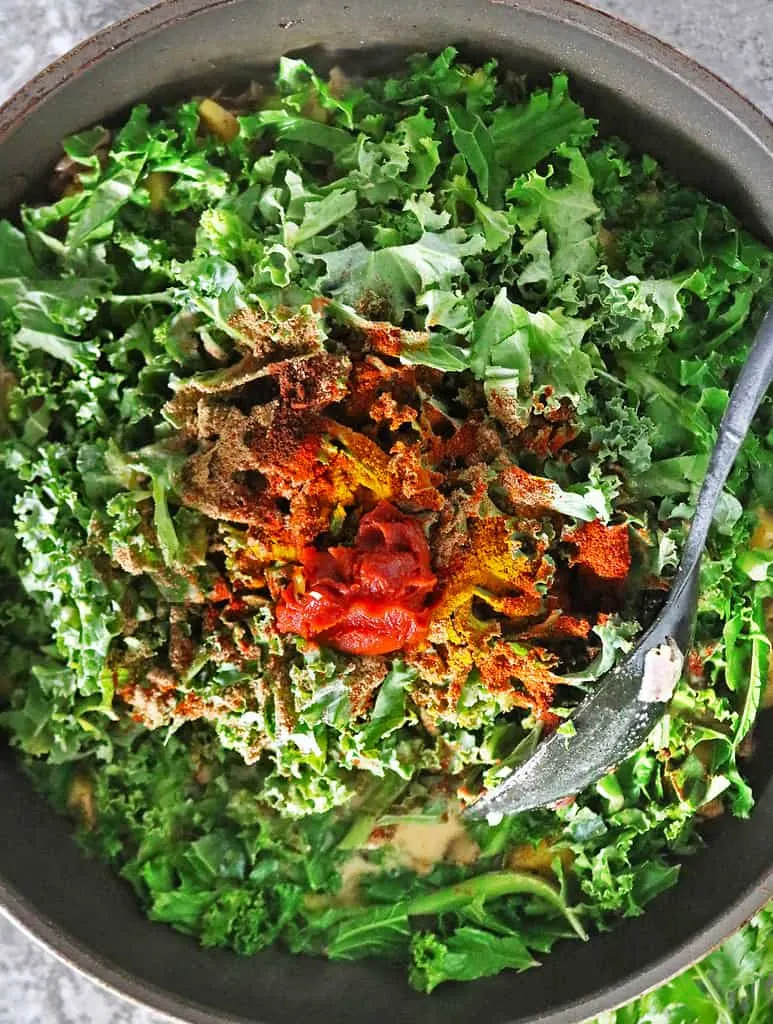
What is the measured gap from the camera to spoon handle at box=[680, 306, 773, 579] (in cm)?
177

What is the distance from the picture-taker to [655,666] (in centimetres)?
178

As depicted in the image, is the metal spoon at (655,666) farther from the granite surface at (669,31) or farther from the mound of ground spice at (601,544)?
the granite surface at (669,31)

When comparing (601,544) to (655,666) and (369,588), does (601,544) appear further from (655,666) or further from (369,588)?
(369,588)

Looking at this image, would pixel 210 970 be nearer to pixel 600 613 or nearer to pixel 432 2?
pixel 600 613

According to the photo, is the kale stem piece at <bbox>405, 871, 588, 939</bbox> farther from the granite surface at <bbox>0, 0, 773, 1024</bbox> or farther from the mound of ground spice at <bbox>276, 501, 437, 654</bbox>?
the granite surface at <bbox>0, 0, 773, 1024</bbox>

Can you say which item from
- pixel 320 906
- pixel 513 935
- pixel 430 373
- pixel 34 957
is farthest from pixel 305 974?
pixel 430 373

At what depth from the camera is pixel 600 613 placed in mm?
1786

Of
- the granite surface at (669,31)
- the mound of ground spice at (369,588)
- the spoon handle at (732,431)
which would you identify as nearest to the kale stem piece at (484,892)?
the mound of ground spice at (369,588)

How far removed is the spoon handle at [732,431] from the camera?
69.7 inches

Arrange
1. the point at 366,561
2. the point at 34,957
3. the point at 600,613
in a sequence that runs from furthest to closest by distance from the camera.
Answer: the point at 34,957 → the point at 600,613 → the point at 366,561

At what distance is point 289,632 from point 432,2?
1.07 meters

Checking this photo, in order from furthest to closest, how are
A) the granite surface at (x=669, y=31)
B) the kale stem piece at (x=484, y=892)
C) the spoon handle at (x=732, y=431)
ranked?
the granite surface at (x=669, y=31) → the kale stem piece at (x=484, y=892) → the spoon handle at (x=732, y=431)

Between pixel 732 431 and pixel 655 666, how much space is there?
0.41 m

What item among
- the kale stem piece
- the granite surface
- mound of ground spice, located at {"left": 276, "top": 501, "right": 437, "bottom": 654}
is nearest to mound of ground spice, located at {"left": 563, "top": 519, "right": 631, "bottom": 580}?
mound of ground spice, located at {"left": 276, "top": 501, "right": 437, "bottom": 654}
